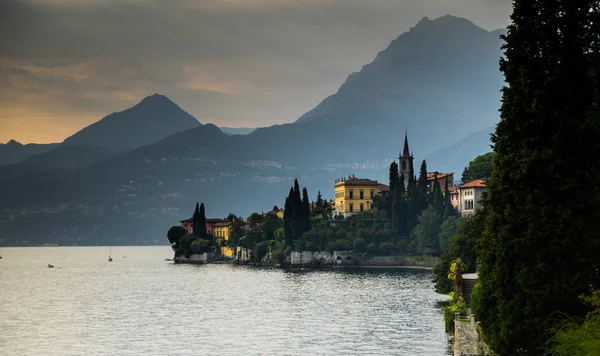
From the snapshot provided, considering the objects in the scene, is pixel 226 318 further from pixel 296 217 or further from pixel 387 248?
pixel 387 248

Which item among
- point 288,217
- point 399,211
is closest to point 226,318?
point 288,217

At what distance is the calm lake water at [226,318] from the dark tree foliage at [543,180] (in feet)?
70.6

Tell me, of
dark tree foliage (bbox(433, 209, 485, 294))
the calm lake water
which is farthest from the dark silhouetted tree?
dark tree foliage (bbox(433, 209, 485, 294))

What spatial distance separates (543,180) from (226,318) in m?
49.5

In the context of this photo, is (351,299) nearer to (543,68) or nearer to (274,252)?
(543,68)

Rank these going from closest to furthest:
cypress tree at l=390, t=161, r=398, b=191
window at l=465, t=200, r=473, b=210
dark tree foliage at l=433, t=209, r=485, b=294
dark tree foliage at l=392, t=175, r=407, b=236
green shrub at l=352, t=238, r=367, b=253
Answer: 1. dark tree foliage at l=433, t=209, r=485, b=294
2. window at l=465, t=200, r=473, b=210
3. cypress tree at l=390, t=161, r=398, b=191
4. dark tree foliage at l=392, t=175, r=407, b=236
5. green shrub at l=352, t=238, r=367, b=253

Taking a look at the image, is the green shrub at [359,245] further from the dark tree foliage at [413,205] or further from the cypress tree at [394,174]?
the cypress tree at [394,174]

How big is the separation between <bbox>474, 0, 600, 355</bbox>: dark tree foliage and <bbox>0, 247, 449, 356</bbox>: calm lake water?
70.6 ft

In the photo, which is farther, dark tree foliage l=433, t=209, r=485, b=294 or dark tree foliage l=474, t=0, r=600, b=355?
dark tree foliage l=433, t=209, r=485, b=294

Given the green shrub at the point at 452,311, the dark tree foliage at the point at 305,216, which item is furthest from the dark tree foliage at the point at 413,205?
the green shrub at the point at 452,311

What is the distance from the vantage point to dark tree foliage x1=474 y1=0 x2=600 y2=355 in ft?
90.2

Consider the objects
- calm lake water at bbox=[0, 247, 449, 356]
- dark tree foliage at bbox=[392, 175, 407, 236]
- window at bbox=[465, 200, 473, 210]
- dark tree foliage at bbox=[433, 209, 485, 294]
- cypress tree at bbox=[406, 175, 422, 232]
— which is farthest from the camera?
dark tree foliage at bbox=[392, 175, 407, 236]

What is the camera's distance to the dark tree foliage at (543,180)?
90.2 feet

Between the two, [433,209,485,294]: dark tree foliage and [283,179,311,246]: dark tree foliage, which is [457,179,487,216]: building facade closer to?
[283,179,311,246]: dark tree foliage
